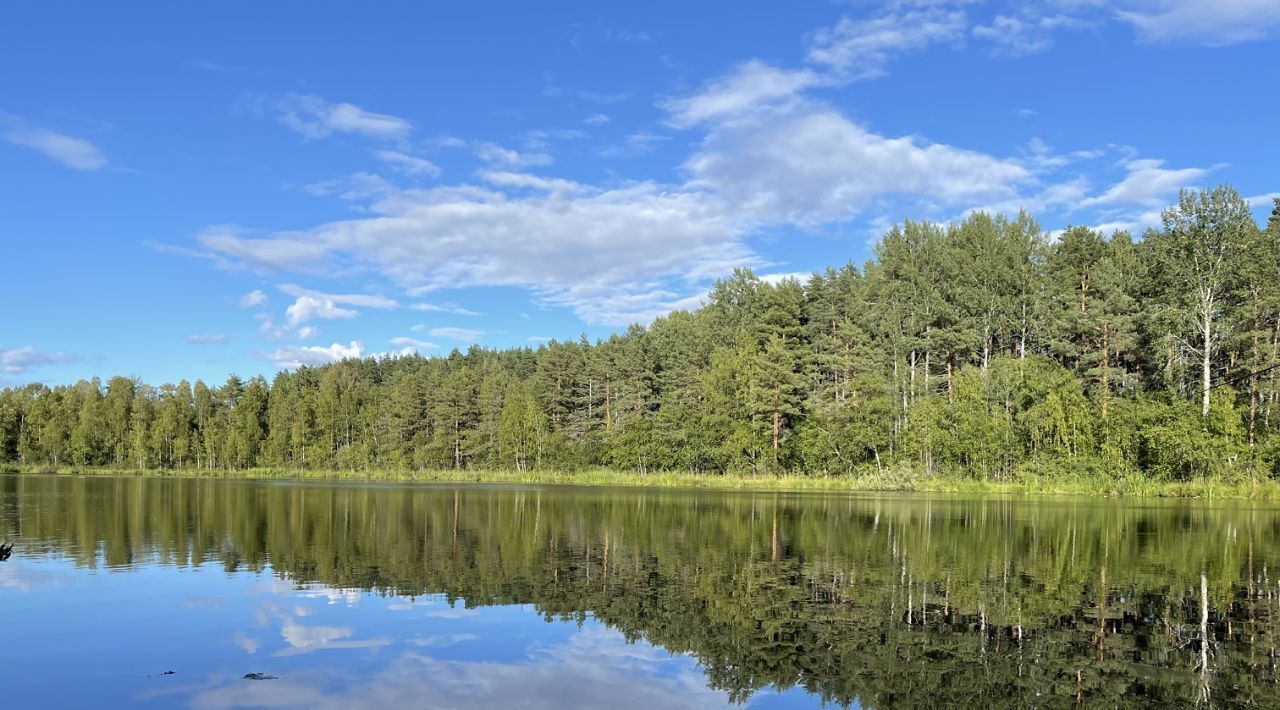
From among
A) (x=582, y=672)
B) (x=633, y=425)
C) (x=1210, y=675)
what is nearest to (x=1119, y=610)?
(x=1210, y=675)

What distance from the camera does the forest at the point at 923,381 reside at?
60219 millimetres

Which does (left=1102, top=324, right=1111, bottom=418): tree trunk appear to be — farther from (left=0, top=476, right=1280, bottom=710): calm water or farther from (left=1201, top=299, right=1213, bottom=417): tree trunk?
(left=0, top=476, right=1280, bottom=710): calm water

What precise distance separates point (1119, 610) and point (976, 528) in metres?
17.4

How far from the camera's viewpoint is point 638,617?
16.2 metres

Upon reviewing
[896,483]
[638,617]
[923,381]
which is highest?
[923,381]

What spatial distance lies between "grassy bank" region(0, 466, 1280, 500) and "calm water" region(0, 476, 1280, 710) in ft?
87.1

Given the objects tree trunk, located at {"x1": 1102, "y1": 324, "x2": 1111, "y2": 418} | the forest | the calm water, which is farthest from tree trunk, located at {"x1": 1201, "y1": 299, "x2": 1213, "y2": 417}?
the calm water

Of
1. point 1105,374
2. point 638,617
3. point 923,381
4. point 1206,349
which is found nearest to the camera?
point 638,617

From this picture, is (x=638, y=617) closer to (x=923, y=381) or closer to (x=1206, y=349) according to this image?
(x=1206, y=349)

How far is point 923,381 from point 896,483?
11887 millimetres

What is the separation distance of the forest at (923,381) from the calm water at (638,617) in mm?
21985

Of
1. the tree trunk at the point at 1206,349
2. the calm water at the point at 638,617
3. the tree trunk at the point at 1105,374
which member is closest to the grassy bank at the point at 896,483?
the tree trunk at the point at 1206,349

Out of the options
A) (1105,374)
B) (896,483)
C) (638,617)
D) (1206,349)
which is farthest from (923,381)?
(638,617)

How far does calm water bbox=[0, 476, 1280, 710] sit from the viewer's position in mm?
11328
